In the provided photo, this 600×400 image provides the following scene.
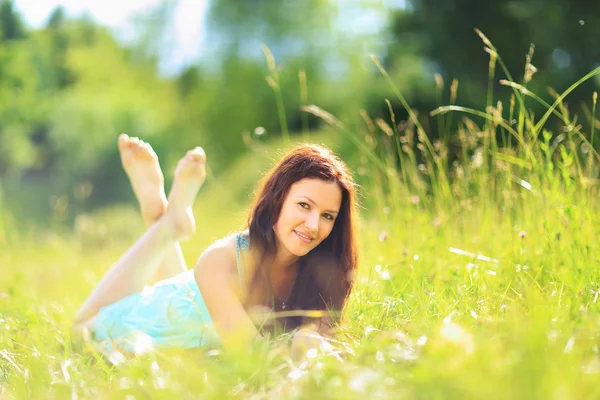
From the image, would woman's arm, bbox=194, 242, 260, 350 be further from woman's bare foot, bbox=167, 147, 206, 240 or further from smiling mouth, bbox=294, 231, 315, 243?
woman's bare foot, bbox=167, 147, 206, 240

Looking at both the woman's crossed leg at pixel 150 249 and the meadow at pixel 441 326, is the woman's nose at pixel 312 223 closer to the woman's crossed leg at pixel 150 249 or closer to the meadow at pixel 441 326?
the meadow at pixel 441 326

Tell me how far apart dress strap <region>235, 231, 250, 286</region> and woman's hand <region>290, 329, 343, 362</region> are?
401 mm

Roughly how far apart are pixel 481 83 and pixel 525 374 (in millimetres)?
7182

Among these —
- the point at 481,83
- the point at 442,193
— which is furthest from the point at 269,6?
the point at 442,193

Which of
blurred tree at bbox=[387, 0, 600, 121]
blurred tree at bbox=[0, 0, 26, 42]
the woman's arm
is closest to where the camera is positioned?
the woman's arm

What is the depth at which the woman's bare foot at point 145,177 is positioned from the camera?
9.53ft

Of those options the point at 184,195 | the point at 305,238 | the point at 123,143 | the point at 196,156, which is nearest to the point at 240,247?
the point at 305,238

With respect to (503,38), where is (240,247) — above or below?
below

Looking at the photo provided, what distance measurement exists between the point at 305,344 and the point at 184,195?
1.27 m

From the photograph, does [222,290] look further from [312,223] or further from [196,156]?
[196,156]

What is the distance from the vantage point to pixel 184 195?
2.86 metres

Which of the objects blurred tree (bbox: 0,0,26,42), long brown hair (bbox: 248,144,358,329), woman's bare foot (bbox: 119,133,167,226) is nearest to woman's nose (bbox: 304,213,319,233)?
long brown hair (bbox: 248,144,358,329)

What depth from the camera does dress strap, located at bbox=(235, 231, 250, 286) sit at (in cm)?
221

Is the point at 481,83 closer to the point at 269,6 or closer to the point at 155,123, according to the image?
the point at 155,123
